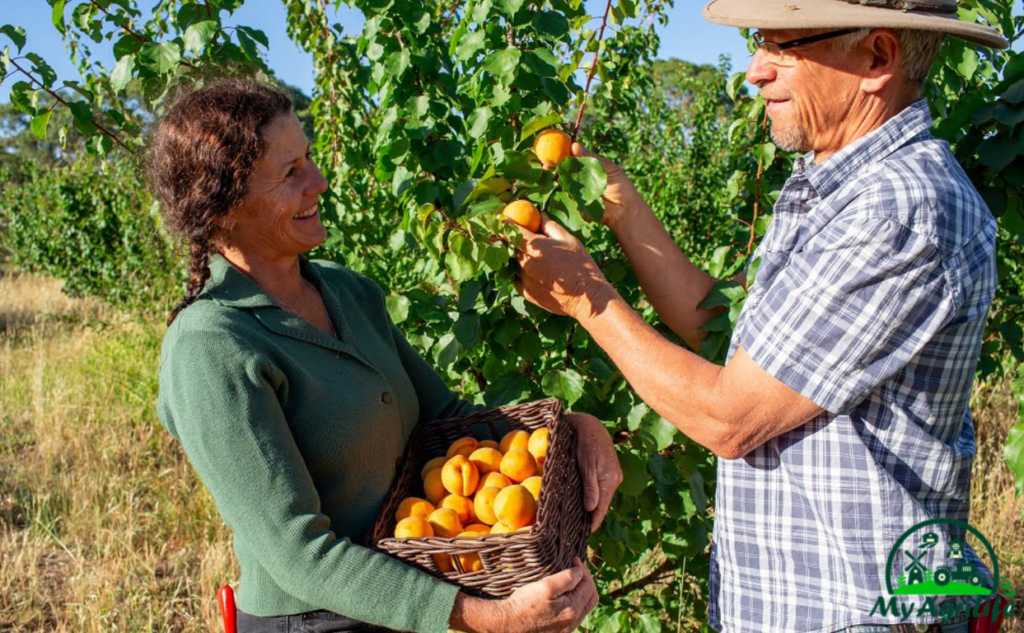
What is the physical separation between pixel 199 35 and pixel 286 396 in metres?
1.18

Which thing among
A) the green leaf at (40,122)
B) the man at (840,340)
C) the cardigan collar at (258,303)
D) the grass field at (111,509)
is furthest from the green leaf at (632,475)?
the grass field at (111,509)

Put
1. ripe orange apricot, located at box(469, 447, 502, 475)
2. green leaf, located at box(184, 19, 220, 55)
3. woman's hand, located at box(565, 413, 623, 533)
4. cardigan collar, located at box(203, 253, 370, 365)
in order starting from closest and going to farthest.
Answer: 1. cardigan collar, located at box(203, 253, 370, 365)
2. ripe orange apricot, located at box(469, 447, 502, 475)
3. woman's hand, located at box(565, 413, 623, 533)
4. green leaf, located at box(184, 19, 220, 55)

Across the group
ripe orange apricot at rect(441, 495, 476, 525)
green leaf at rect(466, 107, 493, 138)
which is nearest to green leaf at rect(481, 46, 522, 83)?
green leaf at rect(466, 107, 493, 138)

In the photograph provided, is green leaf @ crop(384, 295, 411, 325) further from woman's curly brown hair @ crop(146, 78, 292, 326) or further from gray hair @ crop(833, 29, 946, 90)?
gray hair @ crop(833, 29, 946, 90)

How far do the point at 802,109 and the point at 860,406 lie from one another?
52 cm

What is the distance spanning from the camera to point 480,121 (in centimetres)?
217

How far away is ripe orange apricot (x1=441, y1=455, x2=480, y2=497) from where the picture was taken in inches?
60.3

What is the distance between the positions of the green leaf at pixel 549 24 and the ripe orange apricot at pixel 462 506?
1.16 m

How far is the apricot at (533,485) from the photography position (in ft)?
4.82

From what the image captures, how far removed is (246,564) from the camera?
1496mm

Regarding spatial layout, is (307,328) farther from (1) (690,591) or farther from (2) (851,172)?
(1) (690,591)

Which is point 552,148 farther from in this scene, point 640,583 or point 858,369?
point 640,583

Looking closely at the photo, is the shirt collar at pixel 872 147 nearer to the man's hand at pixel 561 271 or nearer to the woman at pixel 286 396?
the man's hand at pixel 561 271

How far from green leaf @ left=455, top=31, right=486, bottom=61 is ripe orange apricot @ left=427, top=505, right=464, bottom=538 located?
3.85ft
